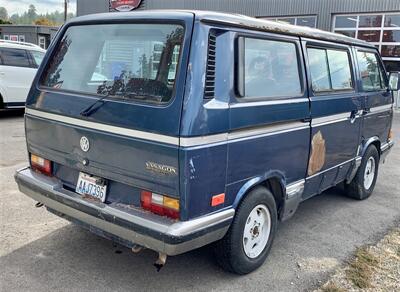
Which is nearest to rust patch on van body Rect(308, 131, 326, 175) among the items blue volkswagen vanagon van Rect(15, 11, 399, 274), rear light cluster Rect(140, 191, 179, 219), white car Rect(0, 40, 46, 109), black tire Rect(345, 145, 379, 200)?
blue volkswagen vanagon van Rect(15, 11, 399, 274)

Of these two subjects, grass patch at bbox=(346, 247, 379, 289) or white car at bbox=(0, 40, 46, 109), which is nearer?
grass patch at bbox=(346, 247, 379, 289)

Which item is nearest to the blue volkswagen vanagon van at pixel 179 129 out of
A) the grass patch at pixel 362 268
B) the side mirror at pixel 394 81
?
the grass patch at pixel 362 268

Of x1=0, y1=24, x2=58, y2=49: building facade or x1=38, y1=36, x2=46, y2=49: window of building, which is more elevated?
x1=0, y1=24, x2=58, y2=49: building facade

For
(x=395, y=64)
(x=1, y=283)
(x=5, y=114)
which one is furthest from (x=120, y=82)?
(x=395, y=64)

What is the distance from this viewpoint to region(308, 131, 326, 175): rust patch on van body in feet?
13.7

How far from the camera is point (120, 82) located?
3.22 meters

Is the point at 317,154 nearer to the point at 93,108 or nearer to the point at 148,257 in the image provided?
the point at 148,257

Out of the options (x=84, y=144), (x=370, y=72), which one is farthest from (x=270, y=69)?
(x=370, y=72)

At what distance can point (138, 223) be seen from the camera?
2.90 metres

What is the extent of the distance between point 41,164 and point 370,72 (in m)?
4.13

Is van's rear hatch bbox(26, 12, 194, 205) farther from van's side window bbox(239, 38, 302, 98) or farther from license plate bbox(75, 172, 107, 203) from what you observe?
van's side window bbox(239, 38, 302, 98)

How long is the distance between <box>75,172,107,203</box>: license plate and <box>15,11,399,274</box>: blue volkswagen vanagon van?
0.03 feet

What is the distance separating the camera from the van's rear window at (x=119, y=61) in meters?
3.00

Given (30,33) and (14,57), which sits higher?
(30,33)
